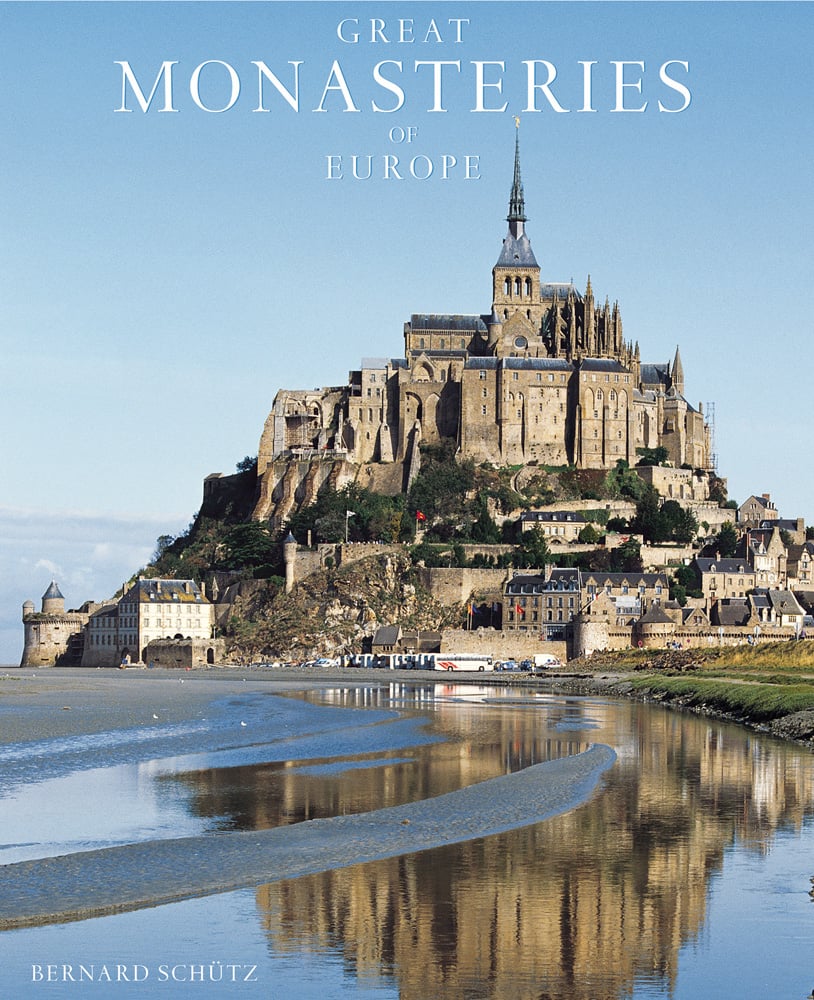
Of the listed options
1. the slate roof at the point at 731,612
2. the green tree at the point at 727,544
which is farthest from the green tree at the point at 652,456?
the slate roof at the point at 731,612

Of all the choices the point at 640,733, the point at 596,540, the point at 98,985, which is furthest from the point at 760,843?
the point at 596,540

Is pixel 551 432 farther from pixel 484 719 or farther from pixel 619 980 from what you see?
pixel 619 980

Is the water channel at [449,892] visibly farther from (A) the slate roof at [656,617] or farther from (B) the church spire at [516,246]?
(B) the church spire at [516,246]

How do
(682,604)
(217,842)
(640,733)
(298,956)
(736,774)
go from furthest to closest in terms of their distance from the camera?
1. (682,604)
2. (640,733)
3. (736,774)
4. (217,842)
5. (298,956)

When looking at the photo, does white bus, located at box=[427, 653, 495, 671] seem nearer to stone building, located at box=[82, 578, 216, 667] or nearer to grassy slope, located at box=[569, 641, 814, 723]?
grassy slope, located at box=[569, 641, 814, 723]

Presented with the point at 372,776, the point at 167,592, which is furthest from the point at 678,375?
the point at 372,776

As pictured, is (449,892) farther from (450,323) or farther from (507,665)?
(450,323)
